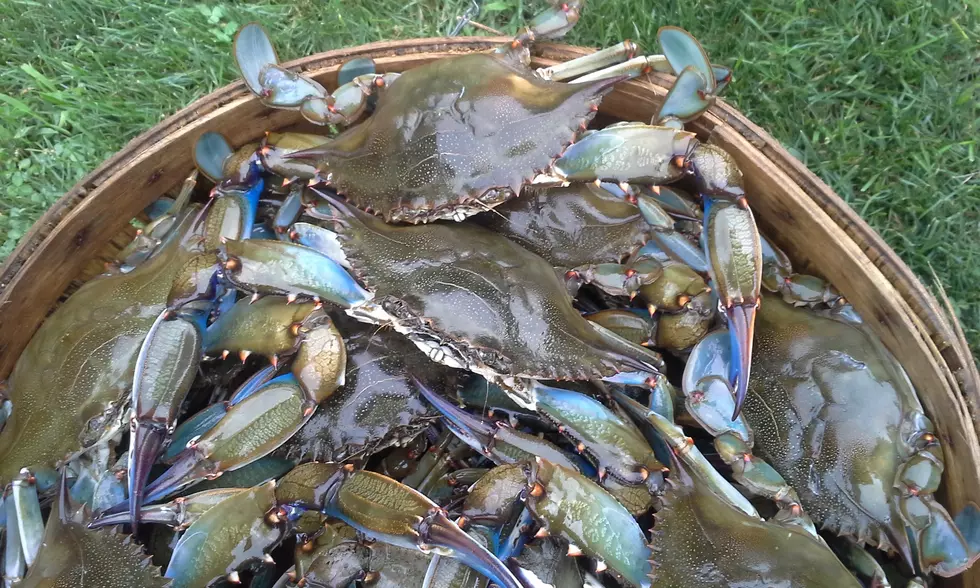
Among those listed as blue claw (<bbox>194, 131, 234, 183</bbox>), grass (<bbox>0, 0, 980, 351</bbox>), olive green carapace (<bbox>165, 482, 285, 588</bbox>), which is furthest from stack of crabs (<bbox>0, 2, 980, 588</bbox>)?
grass (<bbox>0, 0, 980, 351</bbox>)

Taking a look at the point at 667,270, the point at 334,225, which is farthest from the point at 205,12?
the point at 667,270

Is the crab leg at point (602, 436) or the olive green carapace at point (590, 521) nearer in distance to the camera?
the olive green carapace at point (590, 521)

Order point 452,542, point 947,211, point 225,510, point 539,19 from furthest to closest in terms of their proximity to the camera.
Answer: point 947,211 → point 539,19 → point 225,510 → point 452,542

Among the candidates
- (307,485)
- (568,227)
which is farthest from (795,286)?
(307,485)

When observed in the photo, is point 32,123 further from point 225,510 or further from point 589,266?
point 589,266

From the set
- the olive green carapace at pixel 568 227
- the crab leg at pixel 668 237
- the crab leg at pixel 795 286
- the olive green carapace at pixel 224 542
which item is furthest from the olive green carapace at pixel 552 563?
the crab leg at pixel 795 286

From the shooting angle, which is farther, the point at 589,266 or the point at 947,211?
the point at 947,211

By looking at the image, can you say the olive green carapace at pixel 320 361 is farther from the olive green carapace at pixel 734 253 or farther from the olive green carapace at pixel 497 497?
the olive green carapace at pixel 734 253

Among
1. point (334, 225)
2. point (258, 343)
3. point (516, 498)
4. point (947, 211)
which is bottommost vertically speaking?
point (947, 211)
